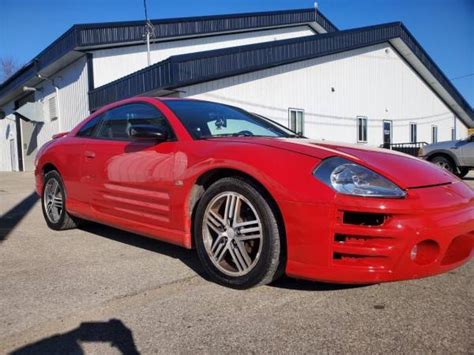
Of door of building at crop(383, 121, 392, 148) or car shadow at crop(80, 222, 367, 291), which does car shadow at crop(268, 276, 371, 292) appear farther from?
door of building at crop(383, 121, 392, 148)

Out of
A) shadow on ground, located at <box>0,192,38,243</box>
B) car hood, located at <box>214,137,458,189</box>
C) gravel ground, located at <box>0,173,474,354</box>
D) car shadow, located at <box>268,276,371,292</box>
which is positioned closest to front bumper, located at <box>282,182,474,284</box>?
car hood, located at <box>214,137,458,189</box>

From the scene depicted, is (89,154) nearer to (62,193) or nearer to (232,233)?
(62,193)

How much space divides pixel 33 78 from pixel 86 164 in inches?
732

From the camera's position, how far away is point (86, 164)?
428 cm

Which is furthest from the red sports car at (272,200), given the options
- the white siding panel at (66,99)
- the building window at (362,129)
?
the building window at (362,129)

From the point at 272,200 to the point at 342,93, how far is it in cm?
1716

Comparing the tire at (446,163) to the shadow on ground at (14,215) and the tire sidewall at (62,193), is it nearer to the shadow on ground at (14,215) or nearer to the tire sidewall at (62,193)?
the shadow on ground at (14,215)

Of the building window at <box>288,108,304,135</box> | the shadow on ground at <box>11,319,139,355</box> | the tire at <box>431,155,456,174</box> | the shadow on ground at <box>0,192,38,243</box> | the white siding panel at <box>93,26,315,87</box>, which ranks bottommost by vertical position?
the shadow on ground at <box>0,192,38,243</box>

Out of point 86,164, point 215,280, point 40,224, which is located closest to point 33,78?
point 40,224

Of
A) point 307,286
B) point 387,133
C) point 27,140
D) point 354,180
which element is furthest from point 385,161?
point 27,140

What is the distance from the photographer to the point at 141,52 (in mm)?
17203

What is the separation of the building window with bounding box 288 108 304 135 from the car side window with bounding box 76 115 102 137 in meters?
12.2

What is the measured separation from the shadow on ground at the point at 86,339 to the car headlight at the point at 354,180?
4.54 feet

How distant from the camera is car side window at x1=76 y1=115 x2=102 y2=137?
4547 mm
